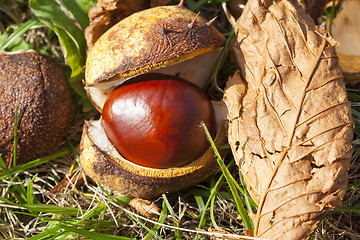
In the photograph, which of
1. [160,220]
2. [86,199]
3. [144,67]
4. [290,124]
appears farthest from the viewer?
[86,199]

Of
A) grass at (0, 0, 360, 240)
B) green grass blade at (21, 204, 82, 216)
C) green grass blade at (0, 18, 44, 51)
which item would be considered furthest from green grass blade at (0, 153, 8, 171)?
green grass blade at (0, 18, 44, 51)

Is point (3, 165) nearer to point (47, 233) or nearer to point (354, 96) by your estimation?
point (47, 233)

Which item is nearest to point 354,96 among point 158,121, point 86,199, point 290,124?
point 290,124

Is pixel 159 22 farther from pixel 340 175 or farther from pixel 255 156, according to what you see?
pixel 340 175

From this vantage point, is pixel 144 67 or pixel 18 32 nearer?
pixel 144 67

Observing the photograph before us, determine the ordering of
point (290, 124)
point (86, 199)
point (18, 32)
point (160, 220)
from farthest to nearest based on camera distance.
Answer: point (18, 32) → point (86, 199) → point (160, 220) → point (290, 124)

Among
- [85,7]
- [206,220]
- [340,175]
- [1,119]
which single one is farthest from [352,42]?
[1,119]

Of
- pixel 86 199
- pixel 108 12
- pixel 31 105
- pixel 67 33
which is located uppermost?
pixel 108 12
